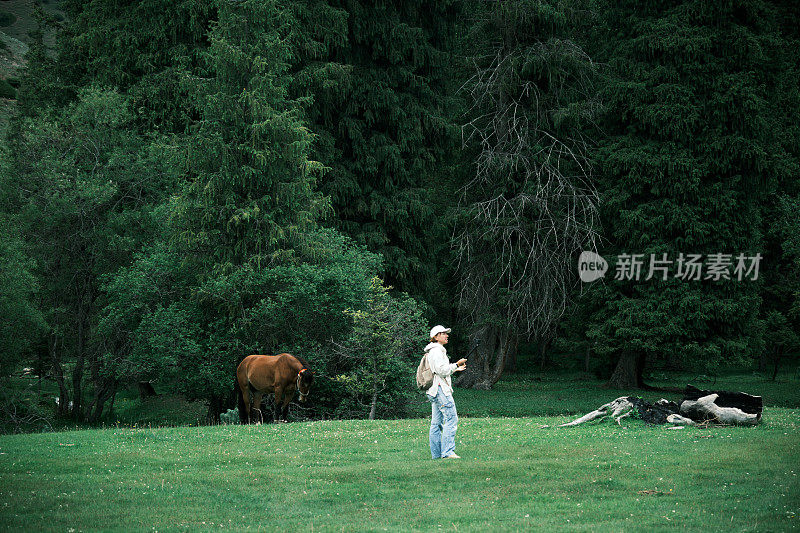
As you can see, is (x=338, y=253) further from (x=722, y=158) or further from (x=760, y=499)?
(x=760, y=499)

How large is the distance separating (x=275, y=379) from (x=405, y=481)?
10.3m

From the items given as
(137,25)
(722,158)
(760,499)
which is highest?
(137,25)

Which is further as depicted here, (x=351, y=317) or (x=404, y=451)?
(x=351, y=317)

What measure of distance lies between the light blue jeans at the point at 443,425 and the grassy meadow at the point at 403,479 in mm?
408

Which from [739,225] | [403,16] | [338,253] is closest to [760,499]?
[338,253]

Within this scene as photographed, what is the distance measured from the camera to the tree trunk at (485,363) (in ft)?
125

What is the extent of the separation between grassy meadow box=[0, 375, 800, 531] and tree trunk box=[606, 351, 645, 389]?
19486 millimetres

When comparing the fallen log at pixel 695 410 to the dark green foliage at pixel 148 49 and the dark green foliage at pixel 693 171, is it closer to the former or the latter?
the dark green foliage at pixel 693 171

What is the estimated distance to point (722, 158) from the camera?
33125 millimetres

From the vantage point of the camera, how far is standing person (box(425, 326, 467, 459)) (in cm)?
1383

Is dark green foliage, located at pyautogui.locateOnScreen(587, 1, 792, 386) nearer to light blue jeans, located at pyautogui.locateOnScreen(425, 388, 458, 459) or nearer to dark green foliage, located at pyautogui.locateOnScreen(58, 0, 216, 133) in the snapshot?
dark green foliage, located at pyautogui.locateOnScreen(58, 0, 216, 133)

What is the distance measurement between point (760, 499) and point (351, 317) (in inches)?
639

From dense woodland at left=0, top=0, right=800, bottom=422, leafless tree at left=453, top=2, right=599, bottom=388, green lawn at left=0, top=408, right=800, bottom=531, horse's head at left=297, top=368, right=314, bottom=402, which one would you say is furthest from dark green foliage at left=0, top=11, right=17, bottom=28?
green lawn at left=0, top=408, right=800, bottom=531

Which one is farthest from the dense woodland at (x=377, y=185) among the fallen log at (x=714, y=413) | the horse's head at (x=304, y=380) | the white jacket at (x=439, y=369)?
the white jacket at (x=439, y=369)
